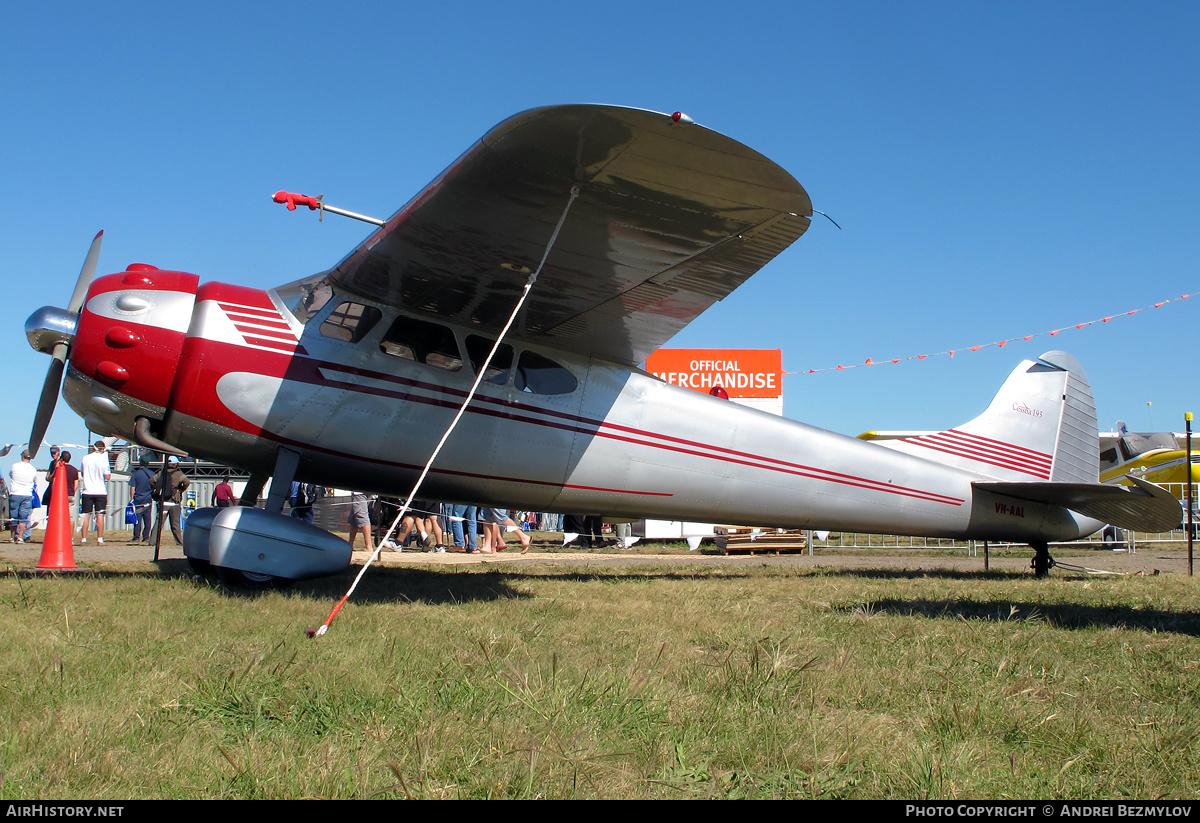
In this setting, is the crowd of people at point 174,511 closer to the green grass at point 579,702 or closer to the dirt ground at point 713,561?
the dirt ground at point 713,561

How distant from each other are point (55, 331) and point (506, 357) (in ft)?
11.3

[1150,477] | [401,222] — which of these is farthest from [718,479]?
[1150,477]

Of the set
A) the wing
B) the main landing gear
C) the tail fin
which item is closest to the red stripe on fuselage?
the wing

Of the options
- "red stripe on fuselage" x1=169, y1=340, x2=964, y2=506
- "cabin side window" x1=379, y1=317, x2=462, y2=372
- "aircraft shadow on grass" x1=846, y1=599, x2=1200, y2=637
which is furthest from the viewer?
"cabin side window" x1=379, y1=317, x2=462, y2=372

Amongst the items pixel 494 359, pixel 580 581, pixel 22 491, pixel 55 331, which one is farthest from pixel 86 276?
pixel 22 491

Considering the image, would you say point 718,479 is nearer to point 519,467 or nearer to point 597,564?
point 519,467

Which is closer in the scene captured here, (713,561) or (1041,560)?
(1041,560)

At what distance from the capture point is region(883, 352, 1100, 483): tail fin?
9.20m

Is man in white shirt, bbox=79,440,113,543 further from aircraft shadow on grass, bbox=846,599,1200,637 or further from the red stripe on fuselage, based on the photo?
aircraft shadow on grass, bbox=846,599,1200,637

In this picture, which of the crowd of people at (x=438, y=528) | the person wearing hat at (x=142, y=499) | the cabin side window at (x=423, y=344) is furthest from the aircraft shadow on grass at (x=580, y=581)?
the person wearing hat at (x=142, y=499)

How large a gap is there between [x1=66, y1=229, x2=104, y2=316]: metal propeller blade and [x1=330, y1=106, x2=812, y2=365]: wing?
1.88 meters

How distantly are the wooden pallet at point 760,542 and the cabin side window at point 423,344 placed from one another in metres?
9.39

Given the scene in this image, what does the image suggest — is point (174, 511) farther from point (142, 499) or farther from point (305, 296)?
point (305, 296)

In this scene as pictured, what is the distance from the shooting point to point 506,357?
6.94 m
